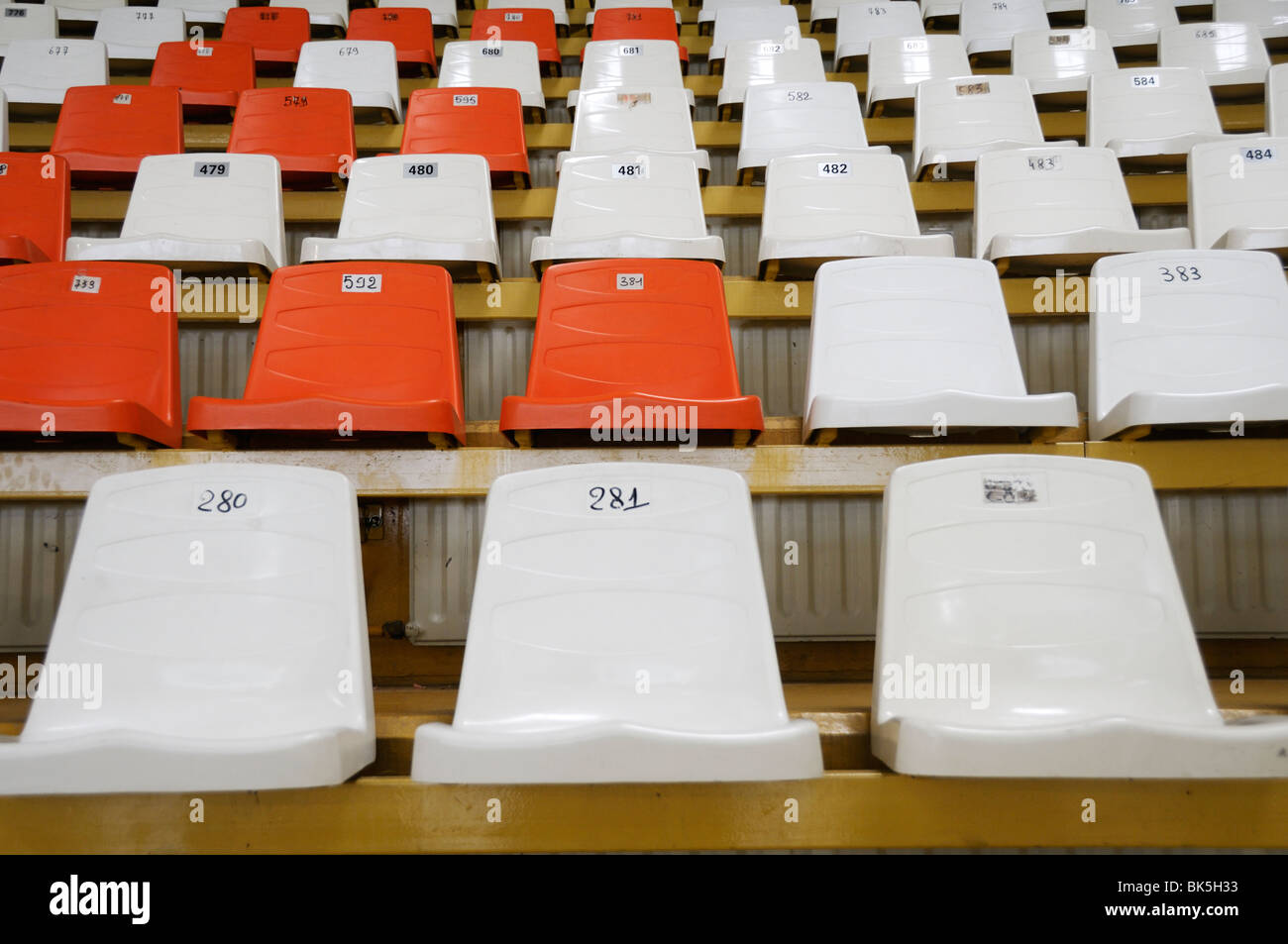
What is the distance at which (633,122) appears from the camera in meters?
1.69

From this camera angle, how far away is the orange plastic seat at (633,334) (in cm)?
99

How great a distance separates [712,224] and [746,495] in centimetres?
96

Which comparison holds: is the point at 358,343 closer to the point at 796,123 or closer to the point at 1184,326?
the point at 1184,326

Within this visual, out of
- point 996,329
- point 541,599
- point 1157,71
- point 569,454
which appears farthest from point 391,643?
point 1157,71

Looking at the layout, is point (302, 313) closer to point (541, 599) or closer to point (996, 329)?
point (541, 599)

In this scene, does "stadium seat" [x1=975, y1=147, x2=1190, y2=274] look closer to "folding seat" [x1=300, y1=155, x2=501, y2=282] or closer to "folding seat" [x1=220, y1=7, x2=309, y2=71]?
"folding seat" [x1=300, y1=155, x2=501, y2=282]

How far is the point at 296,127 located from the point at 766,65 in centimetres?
103

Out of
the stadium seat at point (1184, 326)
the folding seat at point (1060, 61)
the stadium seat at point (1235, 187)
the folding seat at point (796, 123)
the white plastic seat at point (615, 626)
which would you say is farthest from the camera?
the folding seat at point (1060, 61)

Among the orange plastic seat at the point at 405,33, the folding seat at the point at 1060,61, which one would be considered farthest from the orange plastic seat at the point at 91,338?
the folding seat at the point at 1060,61

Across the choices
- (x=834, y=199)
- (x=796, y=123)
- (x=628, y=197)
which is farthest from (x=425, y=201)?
(x=796, y=123)

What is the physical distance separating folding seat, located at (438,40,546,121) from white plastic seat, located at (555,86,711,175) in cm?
29

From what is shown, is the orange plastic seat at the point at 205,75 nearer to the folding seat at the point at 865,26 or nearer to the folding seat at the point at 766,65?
the folding seat at the point at 766,65

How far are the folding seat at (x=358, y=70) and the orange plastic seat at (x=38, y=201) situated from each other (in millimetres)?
735

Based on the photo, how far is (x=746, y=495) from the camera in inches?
27.5
